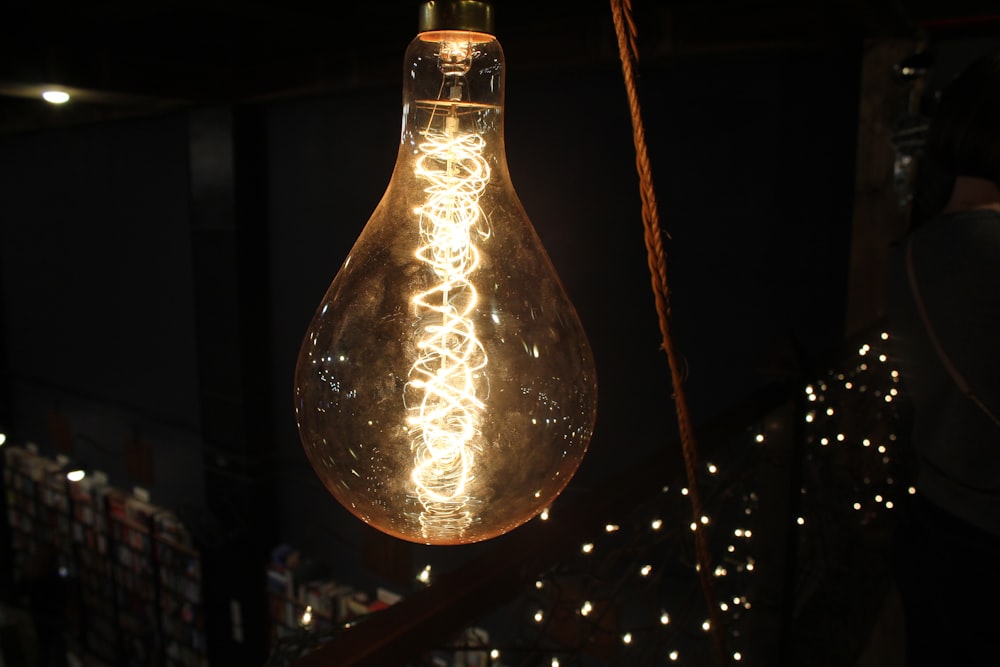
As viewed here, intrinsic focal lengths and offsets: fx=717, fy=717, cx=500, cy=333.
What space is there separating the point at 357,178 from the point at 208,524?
306 cm

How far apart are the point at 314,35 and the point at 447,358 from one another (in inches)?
156

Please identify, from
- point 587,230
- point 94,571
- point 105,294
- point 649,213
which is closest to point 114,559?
point 94,571

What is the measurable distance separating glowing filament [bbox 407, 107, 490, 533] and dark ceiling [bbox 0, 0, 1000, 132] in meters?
2.44

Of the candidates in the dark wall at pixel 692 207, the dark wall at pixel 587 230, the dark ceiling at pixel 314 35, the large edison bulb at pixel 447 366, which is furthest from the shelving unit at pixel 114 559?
the large edison bulb at pixel 447 366

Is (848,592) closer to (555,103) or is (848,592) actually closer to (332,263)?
(555,103)

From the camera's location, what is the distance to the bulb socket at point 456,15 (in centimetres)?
71

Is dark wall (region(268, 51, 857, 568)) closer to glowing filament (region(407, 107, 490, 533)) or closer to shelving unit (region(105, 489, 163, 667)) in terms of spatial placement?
glowing filament (region(407, 107, 490, 533))

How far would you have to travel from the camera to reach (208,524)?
570 centimetres

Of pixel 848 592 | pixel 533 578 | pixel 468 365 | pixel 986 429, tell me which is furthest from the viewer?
pixel 848 592

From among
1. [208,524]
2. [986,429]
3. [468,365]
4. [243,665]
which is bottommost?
[243,665]

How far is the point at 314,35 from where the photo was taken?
4.12 metres

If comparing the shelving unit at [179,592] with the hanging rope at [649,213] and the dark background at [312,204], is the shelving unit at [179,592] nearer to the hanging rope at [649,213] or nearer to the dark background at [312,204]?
the dark background at [312,204]

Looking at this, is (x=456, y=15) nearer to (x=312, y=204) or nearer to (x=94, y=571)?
(x=312, y=204)

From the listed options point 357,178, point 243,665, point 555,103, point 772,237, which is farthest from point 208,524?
point 772,237
